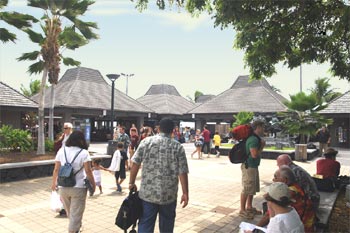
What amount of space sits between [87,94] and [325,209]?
78.9 feet

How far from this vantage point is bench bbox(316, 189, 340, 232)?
4.23 metres

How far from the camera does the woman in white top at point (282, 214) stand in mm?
2818

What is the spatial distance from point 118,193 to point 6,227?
284cm

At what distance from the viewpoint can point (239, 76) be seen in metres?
32.5

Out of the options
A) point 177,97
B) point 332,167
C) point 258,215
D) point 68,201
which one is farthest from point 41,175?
point 177,97

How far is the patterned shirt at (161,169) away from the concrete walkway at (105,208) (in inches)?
69.6

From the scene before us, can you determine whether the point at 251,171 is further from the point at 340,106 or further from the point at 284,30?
the point at 340,106

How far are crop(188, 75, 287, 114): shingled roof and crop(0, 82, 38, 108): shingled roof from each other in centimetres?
1647

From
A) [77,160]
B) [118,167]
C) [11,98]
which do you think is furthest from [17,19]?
[77,160]

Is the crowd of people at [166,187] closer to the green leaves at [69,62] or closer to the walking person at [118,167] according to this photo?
the walking person at [118,167]

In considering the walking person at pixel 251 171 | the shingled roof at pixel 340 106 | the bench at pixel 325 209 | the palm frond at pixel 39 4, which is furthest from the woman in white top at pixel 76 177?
the shingled roof at pixel 340 106

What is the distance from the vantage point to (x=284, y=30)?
24.4 feet

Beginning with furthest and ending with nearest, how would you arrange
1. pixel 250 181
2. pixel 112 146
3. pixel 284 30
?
pixel 112 146 → pixel 284 30 → pixel 250 181

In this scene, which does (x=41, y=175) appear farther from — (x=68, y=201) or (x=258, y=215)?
(x=258, y=215)
